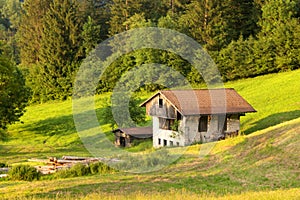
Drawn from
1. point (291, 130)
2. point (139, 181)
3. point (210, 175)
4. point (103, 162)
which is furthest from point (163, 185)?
point (291, 130)

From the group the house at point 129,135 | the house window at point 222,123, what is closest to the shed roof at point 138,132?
the house at point 129,135

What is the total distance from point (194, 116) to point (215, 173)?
58.0ft

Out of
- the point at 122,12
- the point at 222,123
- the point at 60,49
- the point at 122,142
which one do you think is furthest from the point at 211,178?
the point at 122,12

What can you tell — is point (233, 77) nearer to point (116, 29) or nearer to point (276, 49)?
point (276, 49)

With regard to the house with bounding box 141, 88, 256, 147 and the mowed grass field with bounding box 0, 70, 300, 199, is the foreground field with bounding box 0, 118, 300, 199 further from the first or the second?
the house with bounding box 141, 88, 256, 147

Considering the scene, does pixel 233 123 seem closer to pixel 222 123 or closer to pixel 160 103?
pixel 222 123

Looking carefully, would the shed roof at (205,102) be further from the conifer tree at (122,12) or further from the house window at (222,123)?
the conifer tree at (122,12)

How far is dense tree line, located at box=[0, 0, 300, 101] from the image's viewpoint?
263 feet

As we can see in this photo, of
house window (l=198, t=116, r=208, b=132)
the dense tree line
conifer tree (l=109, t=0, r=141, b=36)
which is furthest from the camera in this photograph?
conifer tree (l=109, t=0, r=141, b=36)

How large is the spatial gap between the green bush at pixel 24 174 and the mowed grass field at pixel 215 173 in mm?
1137

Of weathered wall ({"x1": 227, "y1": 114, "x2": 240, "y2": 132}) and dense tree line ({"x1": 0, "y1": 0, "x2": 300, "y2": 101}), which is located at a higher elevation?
dense tree line ({"x1": 0, "y1": 0, "x2": 300, "y2": 101})

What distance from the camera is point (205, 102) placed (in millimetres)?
50531

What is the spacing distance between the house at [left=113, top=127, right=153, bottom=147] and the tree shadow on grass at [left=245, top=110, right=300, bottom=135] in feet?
36.5

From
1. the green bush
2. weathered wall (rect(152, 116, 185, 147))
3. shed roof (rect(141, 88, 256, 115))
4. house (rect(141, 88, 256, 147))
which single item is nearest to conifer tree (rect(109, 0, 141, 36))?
house (rect(141, 88, 256, 147))
